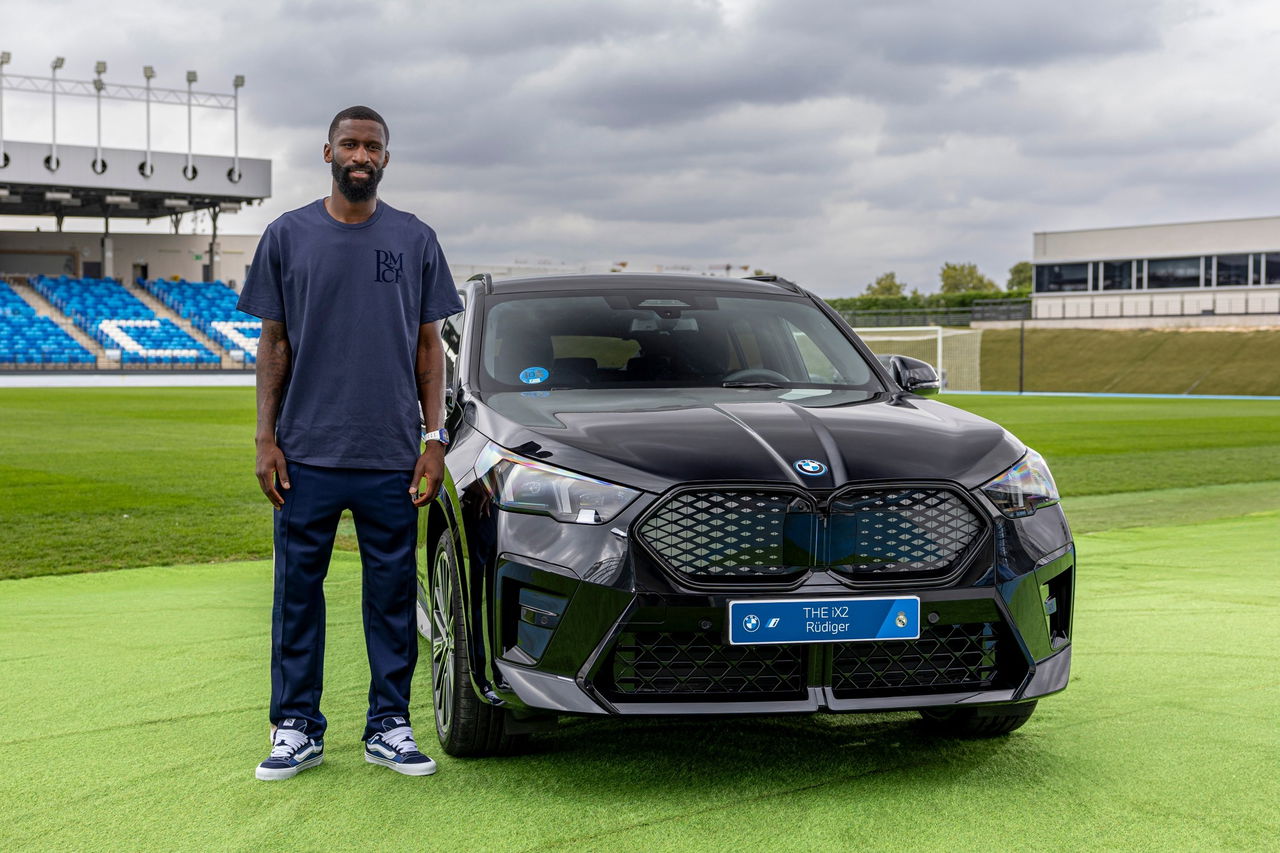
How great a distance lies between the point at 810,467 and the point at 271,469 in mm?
1656

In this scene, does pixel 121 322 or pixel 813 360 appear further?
pixel 121 322

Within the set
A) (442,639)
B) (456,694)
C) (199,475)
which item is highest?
(442,639)

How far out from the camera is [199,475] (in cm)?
1489

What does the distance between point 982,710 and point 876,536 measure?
701 millimetres

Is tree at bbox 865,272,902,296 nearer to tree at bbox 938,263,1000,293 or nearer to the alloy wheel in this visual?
tree at bbox 938,263,1000,293

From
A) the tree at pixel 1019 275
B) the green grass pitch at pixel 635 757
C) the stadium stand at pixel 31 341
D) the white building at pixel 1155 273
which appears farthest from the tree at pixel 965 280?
the green grass pitch at pixel 635 757

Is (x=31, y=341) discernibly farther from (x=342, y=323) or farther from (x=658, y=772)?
(x=658, y=772)

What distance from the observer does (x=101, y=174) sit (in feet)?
202

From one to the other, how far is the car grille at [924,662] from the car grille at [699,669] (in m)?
0.14

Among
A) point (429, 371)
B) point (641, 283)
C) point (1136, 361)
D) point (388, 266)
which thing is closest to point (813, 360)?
point (641, 283)

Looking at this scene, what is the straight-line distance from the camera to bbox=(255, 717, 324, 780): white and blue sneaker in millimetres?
3996

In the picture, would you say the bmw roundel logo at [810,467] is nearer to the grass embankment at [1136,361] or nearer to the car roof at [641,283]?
the car roof at [641,283]

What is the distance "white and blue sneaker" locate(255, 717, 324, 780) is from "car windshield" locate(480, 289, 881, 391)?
1371 mm

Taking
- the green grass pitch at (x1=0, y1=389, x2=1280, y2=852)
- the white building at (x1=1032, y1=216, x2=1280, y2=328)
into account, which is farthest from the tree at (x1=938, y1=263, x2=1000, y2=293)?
the green grass pitch at (x1=0, y1=389, x2=1280, y2=852)
